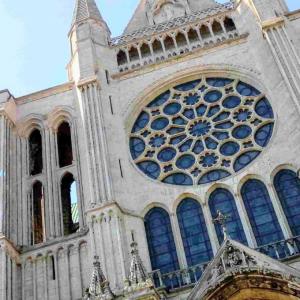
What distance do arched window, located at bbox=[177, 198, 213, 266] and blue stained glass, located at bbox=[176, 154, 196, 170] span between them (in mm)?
1172

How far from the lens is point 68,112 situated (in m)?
20.3

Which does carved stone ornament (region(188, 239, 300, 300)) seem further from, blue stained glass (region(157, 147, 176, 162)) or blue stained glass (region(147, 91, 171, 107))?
blue stained glass (region(147, 91, 171, 107))

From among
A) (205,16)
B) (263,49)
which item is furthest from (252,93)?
(205,16)

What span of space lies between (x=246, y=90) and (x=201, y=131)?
2045 mm

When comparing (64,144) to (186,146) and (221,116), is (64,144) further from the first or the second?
(221,116)

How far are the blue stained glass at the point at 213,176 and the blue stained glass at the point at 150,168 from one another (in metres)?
1.35

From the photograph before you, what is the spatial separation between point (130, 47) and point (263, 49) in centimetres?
490

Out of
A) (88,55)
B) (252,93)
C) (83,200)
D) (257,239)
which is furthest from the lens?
(88,55)

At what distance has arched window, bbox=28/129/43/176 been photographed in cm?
2020

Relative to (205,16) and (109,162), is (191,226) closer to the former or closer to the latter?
(109,162)

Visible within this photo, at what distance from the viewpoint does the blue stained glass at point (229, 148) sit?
1791 centimetres

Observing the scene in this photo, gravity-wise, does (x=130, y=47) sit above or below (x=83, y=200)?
above

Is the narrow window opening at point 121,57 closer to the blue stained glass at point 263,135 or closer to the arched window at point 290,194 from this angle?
the blue stained glass at point 263,135

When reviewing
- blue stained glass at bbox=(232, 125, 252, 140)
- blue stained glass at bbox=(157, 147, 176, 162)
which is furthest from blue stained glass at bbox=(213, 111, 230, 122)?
blue stained glass at bbox=(157, 147, 176, 162)
